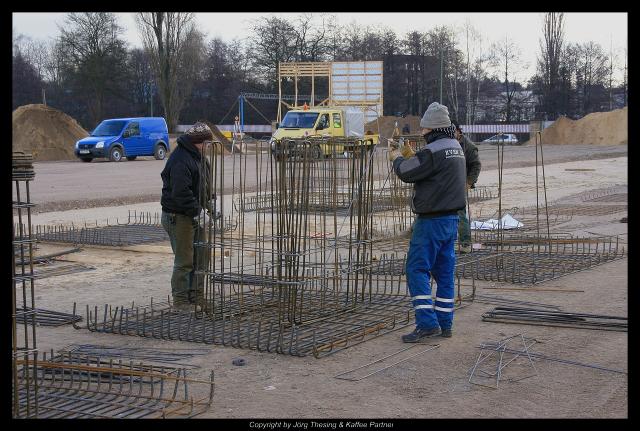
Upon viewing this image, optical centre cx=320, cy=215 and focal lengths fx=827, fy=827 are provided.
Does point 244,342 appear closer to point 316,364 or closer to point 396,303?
point 316,364

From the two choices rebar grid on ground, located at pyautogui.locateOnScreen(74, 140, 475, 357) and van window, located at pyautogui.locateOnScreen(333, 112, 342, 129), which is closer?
rebar grid on ground, located at pyautogui.locateOnScreen(74, 140, 475, 357)

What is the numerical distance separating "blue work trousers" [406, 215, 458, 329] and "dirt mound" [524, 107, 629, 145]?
52388 millimetres

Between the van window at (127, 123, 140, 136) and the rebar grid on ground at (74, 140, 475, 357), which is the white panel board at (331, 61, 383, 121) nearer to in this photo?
the van window at (127, 123, 140, 136)

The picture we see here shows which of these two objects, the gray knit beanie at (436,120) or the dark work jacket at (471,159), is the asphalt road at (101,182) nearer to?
the dark work jacket at (471,159)

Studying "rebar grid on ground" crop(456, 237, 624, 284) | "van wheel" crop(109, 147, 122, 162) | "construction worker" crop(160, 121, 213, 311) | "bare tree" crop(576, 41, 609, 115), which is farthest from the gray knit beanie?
"bare tree" crop(576, 41, 609, 115)

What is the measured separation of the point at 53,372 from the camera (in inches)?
240

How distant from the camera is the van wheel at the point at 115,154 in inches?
1441

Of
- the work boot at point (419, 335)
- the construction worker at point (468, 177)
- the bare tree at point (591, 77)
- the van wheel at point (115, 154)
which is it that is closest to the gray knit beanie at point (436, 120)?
the work boot at point (419, 335)

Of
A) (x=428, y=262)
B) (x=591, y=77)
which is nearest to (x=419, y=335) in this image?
(x=428, y=262)

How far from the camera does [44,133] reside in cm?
4181

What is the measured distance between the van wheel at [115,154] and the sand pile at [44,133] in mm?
5624

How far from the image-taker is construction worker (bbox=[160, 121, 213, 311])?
8.15 m
